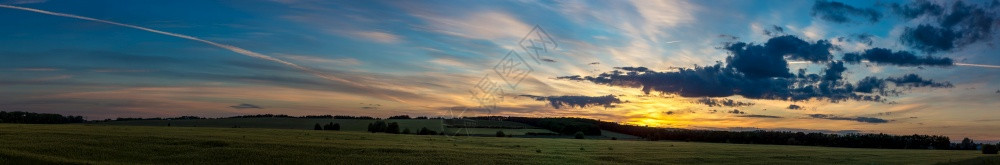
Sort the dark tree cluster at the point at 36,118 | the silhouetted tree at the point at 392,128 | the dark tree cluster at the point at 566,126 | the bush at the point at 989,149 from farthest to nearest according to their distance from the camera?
the dark tree cluster at the point at 566,126, the silhouetted tree at the point at 392,128, the dark tree cluster at the point at 36,118, the bush at the point at 989,149

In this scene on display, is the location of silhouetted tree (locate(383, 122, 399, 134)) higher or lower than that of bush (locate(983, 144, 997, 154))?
higher

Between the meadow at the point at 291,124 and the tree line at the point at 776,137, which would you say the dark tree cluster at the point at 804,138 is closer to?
the tree line at the point at 776,137

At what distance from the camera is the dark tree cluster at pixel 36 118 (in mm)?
103500

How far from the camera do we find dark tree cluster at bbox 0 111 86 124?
103500 millimetres

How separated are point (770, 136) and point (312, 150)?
11879 centimetres

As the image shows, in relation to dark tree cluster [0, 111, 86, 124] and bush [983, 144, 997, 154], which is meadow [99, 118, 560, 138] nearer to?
dark tree cluster [0, 111, 86, 124]

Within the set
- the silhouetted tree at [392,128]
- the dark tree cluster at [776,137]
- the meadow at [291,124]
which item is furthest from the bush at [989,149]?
the silhouetted tree at [392,128]

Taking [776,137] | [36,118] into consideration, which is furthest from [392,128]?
[776,137]

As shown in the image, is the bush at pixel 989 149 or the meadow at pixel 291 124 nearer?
the bush at pixel 989 149

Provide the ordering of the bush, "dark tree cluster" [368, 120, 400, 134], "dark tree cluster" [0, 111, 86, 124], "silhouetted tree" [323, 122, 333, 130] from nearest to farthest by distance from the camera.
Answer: the bush → "dark tree cluster" [0, 111, 86, 124] → "dark tree cluster" [368, 120, 400, 134] → "silhouetted tree" [323, 122, 333, 130]

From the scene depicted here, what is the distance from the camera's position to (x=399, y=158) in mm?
32562

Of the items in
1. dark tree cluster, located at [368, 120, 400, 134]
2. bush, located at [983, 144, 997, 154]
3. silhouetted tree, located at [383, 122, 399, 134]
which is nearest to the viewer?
bush, located at [983, 144, 997, 154]

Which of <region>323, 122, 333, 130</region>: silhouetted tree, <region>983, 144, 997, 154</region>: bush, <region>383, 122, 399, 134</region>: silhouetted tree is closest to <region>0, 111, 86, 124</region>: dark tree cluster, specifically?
<region>323, 122, 333, 130</region>: silhouetted tree

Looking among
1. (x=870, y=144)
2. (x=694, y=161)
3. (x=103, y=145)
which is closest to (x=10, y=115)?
(x=103, y=145)
